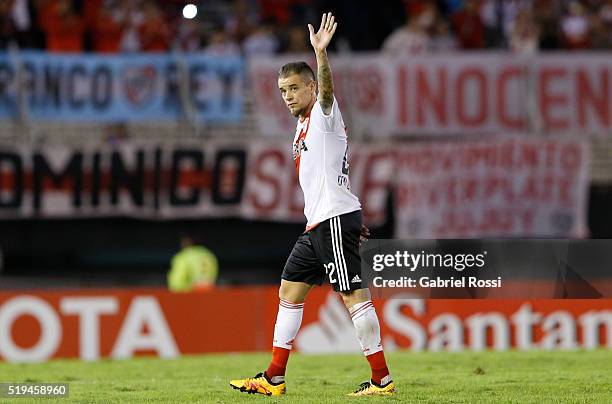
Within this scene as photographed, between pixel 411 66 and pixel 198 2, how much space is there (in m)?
3.97

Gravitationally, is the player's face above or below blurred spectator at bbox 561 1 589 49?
below

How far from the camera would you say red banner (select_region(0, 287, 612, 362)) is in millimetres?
16500

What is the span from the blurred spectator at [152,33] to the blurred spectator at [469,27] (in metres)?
4.70

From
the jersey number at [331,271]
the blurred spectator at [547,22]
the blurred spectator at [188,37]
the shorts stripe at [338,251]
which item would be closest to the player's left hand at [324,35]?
the shorts stripe at [338,251]

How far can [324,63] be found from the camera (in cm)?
855

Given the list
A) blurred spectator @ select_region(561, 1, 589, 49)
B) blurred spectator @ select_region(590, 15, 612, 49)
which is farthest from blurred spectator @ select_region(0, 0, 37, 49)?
blurred spectator @ select_region(590, 15, 612, 49)

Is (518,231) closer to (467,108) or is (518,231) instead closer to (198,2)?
(467,108)

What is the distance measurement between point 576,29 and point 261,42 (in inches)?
199

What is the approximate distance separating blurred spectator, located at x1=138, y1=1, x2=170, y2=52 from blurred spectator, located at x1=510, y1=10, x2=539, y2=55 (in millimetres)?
5357

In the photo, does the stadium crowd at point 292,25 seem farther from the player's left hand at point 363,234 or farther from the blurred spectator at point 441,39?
the player's left hand at point 363,234

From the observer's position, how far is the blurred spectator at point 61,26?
1972cm

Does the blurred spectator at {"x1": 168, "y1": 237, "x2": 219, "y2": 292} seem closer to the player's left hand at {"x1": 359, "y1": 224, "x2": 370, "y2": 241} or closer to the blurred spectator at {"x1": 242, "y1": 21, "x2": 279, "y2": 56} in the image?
the blurred spectator at {"x1": 242, "y1": 21, "x2": 279, "y2": 56}

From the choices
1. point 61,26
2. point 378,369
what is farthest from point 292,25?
point 378,369

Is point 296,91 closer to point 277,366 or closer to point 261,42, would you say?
point 277,366
